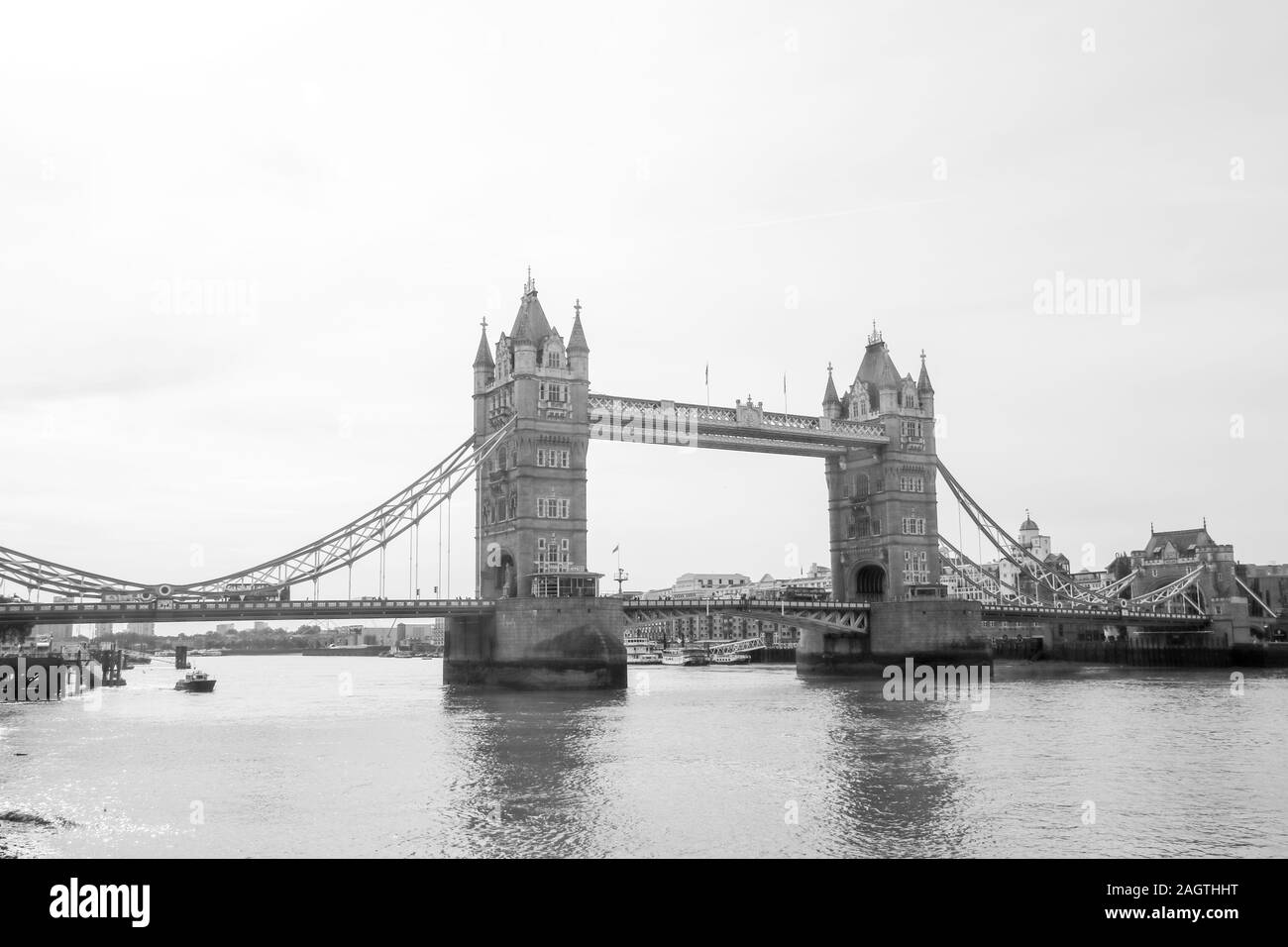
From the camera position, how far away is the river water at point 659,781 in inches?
1066

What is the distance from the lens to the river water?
2708 cm

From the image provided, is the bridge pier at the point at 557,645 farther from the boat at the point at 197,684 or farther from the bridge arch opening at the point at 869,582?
the boat at the point at 197,684

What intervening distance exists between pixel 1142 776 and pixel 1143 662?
8449cm

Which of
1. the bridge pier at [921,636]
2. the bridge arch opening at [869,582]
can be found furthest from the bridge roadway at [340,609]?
the bridge arch opening at [869,582]

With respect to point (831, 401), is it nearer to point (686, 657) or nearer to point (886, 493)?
point (886, 493)

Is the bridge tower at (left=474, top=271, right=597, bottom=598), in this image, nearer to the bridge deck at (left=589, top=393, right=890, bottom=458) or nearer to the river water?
the bridge deck at (left=589, top=393, right=890, bottom=458)

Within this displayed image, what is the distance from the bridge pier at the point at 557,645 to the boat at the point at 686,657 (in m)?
79.1

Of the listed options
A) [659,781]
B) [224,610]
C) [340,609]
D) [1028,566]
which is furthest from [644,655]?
[659,781]

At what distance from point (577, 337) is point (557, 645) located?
2080 centimetres

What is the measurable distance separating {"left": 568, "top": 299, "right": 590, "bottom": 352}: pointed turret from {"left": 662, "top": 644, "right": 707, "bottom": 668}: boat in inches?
3064

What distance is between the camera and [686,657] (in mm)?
158875

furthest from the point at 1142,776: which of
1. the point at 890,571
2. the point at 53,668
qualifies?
the point at 53,668

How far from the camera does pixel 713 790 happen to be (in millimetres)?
34219
